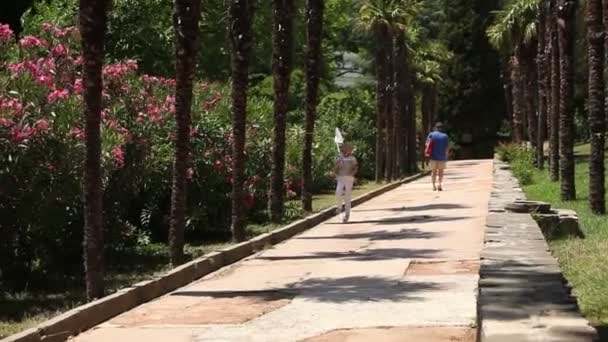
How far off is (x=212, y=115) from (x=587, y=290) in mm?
12392

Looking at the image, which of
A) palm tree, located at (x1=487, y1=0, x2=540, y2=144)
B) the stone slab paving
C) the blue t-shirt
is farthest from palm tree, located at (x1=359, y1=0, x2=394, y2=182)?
the stone slab paving

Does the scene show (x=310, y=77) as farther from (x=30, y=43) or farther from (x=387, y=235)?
(x=30, y=43)

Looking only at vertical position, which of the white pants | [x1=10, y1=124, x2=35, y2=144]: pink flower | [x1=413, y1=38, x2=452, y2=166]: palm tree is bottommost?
the white pants

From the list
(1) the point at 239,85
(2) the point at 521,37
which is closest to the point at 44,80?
(1) the point at 239,85

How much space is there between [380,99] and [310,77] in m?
19.2

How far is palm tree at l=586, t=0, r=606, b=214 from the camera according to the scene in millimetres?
18984

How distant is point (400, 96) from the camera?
4853 centimetres

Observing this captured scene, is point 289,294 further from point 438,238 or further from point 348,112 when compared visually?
point 348,112

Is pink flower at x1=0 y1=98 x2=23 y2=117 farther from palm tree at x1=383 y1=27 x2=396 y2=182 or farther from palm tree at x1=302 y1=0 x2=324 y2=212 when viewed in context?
palm tree at x1=383 y1=27 x2=396 y2=182

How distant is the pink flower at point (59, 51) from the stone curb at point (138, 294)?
4685 mm

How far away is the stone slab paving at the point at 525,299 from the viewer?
5.80 m

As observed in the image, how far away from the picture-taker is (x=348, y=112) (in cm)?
5072

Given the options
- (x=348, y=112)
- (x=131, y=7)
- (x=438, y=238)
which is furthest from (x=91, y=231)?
(x=348, y=112)

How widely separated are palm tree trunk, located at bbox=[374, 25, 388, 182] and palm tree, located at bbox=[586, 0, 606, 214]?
2332 centimetres
